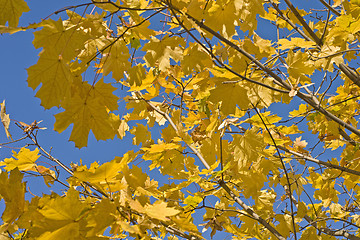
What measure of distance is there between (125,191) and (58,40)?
696mm

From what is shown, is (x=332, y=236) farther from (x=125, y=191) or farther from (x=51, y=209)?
(x=51, y=209)

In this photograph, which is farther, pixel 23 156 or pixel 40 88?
pixel 23 156

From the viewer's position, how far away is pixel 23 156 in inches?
70.9

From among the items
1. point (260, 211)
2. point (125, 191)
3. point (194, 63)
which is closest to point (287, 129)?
point (260, 211)

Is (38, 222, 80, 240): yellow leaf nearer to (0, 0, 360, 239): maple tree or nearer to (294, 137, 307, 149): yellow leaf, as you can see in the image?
(0, 0, 360, 239): maple tree

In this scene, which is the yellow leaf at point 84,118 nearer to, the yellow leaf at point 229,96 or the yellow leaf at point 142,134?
the yellow leaf at point 229,96

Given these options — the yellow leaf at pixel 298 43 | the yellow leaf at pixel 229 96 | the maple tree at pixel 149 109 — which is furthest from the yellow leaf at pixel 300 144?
the yellow leaf at pixel 229 96

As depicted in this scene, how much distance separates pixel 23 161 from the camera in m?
1.82

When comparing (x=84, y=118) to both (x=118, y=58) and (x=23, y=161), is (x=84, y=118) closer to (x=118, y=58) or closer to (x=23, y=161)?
(x=118, y=58)

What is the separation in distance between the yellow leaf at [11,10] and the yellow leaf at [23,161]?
0.77 meters

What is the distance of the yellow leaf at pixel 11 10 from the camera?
4.37 ft

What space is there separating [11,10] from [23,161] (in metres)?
0.88

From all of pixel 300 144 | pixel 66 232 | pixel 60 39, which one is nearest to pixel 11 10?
pixel 60 39

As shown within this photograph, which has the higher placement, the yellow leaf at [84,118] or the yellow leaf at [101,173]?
the yellow leaf at [84,118]
